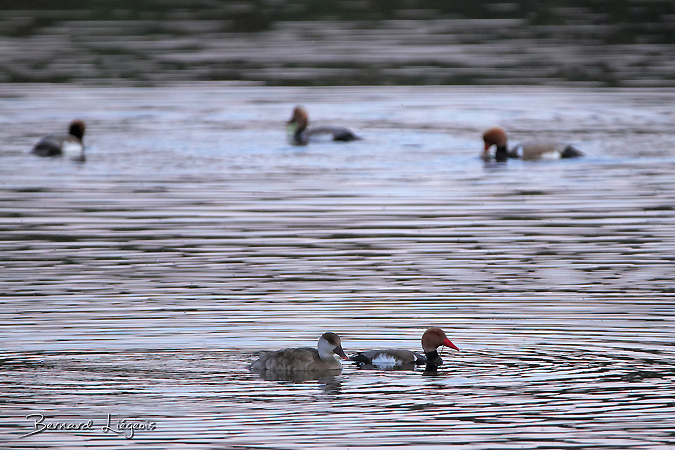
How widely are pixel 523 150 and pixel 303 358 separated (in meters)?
13.8

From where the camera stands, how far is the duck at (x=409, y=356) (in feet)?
39.0

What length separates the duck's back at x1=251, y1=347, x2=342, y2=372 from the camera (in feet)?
38.2

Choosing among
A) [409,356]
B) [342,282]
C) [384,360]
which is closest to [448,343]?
[409,356]

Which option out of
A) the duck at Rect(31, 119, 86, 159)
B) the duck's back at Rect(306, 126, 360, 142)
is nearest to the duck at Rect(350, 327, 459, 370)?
the duck's back at Rect(306, 126, 360, 142)

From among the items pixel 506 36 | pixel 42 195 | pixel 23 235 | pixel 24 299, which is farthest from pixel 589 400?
pixel 506 36

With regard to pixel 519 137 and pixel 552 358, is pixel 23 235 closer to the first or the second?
pixel 552 358

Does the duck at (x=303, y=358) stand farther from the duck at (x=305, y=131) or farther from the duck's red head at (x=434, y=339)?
the duck at (x=305, y=131)

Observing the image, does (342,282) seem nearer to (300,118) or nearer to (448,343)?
(448,343)

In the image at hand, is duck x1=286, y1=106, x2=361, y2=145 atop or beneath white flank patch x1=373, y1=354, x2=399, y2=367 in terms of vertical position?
beneath

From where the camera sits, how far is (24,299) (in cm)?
1420

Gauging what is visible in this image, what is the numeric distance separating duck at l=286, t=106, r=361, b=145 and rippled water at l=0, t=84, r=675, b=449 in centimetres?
30

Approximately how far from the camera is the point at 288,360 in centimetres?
1168

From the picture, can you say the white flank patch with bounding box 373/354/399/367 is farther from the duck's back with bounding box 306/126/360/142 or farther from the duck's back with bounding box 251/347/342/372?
the duck's back with bounding box 306/126/360/142

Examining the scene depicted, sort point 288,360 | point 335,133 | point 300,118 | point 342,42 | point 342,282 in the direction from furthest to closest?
point 342,42 → point 300,118 → point 335,133 → point 342,282 → point 288,360
